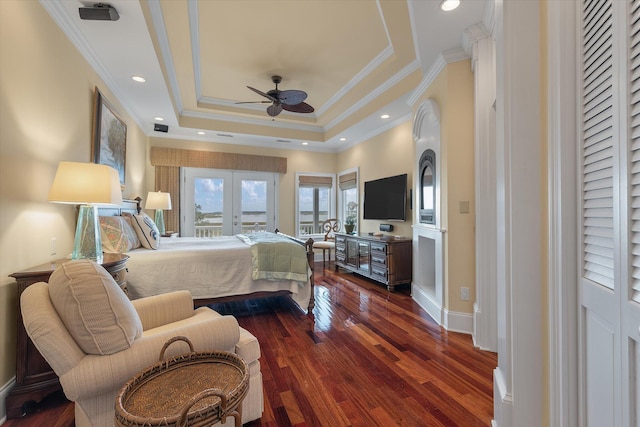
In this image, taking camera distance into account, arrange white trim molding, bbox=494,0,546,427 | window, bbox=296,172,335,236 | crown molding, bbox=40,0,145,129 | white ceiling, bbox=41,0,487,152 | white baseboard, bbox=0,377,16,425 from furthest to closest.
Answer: window, bbox=296,172,335,236, white ceiling, bbox=41,0,487,152, crown molding, bbox=40,0,145,129, white baseboard, bbox=0,377,16,425, white trim molding, bbox=494,0,546,427

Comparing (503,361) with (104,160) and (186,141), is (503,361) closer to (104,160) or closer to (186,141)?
(104,160)

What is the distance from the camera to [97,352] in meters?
1.17

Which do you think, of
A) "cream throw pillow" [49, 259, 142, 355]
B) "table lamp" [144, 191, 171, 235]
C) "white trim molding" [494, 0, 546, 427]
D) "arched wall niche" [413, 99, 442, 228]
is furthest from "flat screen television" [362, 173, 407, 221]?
"cream throw pillow" [49, 259, 142, 355]

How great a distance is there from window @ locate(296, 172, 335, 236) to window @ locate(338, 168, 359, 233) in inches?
10.6

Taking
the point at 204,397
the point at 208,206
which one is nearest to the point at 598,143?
the point at 204,397

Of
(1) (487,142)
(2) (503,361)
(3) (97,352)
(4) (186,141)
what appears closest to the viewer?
(3) (97,352)

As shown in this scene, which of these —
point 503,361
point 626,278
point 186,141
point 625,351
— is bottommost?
point 503,361

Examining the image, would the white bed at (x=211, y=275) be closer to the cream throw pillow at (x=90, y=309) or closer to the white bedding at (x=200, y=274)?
the white bedding at (x=200, y=274)

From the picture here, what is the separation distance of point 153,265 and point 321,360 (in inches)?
72.1

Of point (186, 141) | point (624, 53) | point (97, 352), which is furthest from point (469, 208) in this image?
point (186, 141)

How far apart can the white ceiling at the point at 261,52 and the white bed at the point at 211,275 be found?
1707 millimetres

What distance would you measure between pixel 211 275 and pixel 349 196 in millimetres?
4011

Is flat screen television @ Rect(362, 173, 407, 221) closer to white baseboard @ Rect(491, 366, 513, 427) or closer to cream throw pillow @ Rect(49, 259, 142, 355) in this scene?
white baseboard @ Rect(491, 366, 513, 427)

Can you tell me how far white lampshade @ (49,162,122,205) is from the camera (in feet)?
6.25
